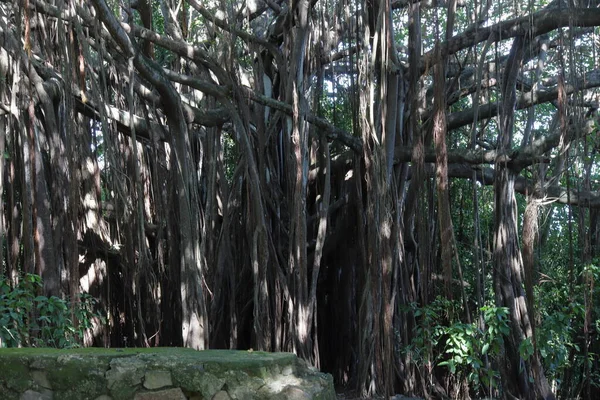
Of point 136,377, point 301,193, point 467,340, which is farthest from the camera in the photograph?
point 467,340

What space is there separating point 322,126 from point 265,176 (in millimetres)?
622

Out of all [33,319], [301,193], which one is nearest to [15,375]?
[33,319]

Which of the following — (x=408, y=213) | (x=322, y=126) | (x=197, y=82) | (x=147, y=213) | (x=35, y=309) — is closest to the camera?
(x=35, y=309)

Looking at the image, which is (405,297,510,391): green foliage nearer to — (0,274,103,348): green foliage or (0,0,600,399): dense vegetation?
(0,0,600,399): dense vegetation

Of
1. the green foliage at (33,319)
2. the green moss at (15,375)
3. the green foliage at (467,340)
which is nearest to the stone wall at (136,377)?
the green moss at (15,375)

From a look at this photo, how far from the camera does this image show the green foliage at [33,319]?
14.5 feet

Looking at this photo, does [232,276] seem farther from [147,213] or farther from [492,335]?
[492,335]

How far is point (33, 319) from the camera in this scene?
469 centimetres

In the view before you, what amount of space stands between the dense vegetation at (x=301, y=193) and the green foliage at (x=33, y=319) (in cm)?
2

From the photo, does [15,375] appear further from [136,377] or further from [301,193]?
[301,193]

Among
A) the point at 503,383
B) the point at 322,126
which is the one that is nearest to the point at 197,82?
the point at 322,126

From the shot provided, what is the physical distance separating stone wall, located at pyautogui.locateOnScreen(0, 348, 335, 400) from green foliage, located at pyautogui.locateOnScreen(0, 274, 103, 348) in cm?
108

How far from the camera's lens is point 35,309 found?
4836mm

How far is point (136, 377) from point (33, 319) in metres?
1.71
